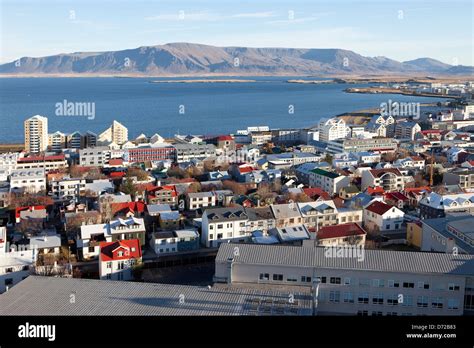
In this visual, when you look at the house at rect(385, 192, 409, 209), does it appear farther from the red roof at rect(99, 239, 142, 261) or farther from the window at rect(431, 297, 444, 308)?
the red roof at rect(99, 239, 142, 261)

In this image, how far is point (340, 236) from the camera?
7.13 metres

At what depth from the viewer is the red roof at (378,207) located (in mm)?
8445

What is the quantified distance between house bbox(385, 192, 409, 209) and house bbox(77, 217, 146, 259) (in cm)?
466

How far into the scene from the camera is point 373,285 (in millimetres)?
4879

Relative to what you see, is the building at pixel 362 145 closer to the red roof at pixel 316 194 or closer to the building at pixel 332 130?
the building at pixel 332 130

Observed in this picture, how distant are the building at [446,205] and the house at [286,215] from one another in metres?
2.31

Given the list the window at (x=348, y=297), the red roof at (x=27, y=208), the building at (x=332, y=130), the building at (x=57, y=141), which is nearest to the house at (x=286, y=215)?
the window at (x=348, y=297)

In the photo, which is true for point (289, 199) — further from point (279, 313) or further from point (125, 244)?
point (279, 313)

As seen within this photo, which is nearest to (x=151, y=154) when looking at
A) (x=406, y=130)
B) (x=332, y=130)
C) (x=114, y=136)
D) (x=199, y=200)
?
(x=114, y=136)

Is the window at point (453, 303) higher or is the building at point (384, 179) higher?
the building at point (384, 179)

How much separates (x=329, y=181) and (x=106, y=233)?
533 centimetres

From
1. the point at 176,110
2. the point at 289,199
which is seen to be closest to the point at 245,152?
the point at 289,199
